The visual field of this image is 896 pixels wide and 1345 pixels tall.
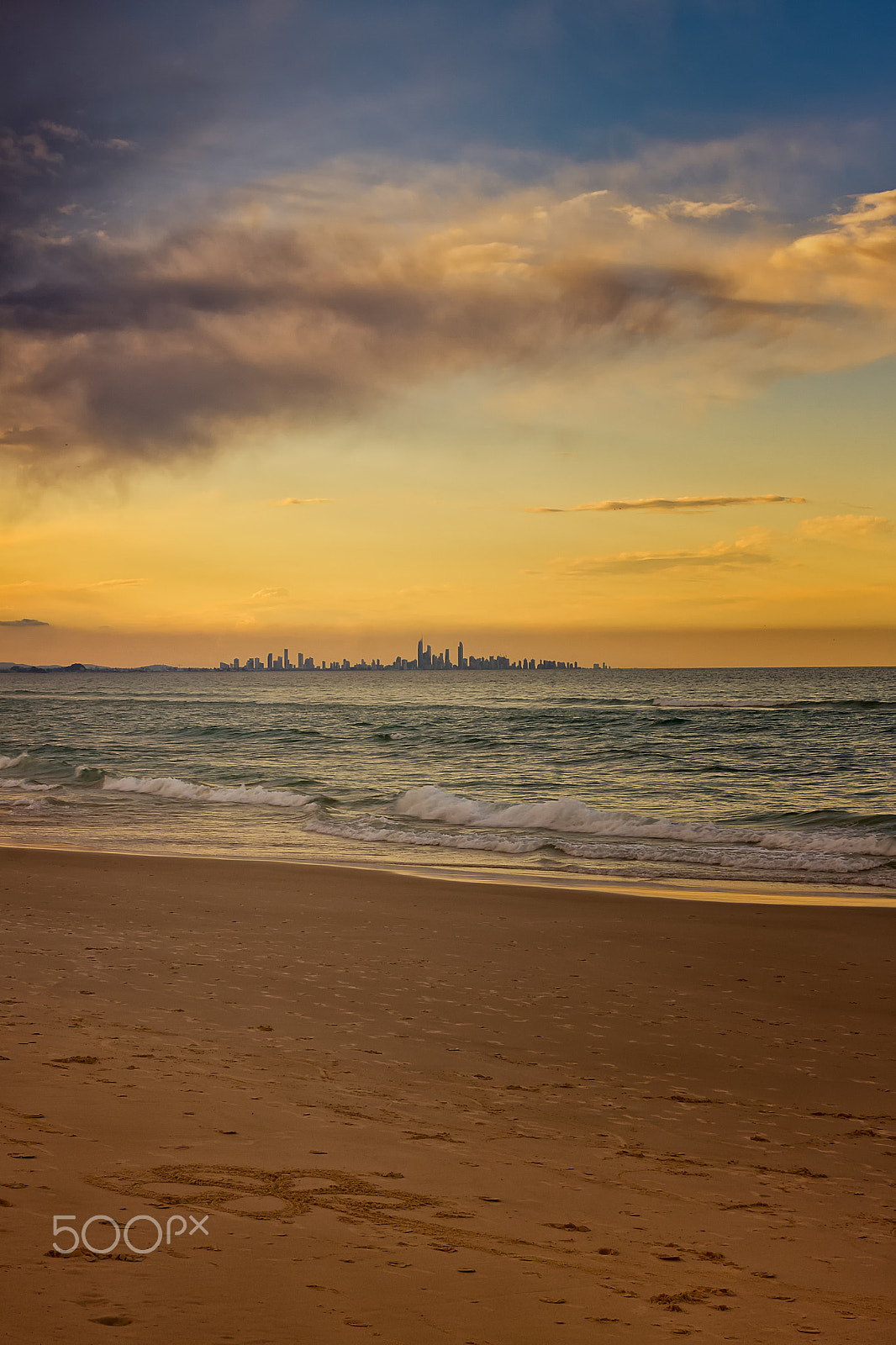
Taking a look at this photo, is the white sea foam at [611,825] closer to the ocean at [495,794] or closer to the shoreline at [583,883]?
the ocean at [495,794]

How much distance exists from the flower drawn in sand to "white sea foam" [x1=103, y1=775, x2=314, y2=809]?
19.2 meters

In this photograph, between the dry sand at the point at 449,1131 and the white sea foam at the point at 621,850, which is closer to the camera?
the dry sand at the point at 449,1131

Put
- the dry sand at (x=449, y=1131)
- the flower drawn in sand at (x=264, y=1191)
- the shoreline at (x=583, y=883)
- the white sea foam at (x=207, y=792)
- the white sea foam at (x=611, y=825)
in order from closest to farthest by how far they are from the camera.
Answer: the dry sand at (x=449, y=1131) → the flower drawn in sand at (x=264, y=1191) → the shoreline at (x=583, y=883) → the white sea foam at (x=611, y=825) → the white sea foam at (x=207, y=792)

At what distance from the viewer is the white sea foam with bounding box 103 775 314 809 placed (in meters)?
23.9

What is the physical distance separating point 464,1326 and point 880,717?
55.9m

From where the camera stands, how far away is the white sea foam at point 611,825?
16781 mm

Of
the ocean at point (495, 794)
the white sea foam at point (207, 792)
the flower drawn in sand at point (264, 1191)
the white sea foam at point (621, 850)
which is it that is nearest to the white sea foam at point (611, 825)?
the ocean at point (495, 794)

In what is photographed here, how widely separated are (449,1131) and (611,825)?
578 inches

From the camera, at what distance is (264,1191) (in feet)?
13.0

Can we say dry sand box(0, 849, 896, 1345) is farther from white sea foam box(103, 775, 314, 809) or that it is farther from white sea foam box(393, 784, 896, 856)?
white sea foam box(103, 775, 314, 809)

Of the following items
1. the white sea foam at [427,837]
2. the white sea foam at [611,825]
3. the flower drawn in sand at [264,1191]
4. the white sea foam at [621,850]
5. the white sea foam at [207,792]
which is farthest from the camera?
the white sea foam at [207,792]

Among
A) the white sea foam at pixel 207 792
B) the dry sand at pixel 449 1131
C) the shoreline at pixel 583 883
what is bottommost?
the white sea foam at pixel 207 792

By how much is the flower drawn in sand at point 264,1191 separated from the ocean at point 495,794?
1038 cm

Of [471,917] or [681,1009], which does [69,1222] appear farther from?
[471,917]
